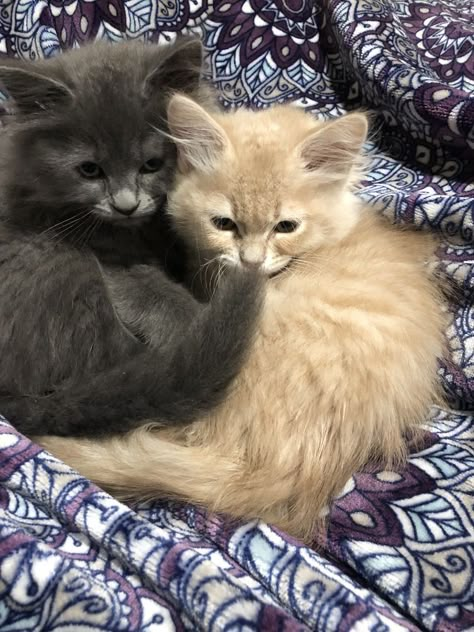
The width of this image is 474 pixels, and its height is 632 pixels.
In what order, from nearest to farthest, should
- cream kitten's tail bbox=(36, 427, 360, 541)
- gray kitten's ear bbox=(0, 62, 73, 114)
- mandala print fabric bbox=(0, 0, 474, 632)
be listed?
Result: mandala print fabric bbox=(0, 0, 474, 632)
cream kitten's tail bbox=(36, 427, 360, 541)
gray kitten's ear bbox=(0, 62, 73, 114)

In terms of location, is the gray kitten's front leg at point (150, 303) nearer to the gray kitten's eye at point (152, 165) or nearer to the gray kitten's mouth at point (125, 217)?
the gray kitten's mouth at point (125, 217)

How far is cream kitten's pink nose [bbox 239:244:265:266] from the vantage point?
1351mm

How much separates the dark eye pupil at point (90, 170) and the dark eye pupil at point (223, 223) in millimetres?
303

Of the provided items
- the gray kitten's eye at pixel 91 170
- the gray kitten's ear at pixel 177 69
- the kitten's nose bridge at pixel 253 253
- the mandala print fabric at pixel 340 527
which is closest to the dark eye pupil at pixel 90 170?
the gray kitten's eye at pixel 91 170

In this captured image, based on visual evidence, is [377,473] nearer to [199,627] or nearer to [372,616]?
[372,616]

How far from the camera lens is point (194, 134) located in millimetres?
1373

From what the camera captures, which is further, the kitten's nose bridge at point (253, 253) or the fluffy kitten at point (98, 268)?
the kitten's nose bridge at point (253, 253)

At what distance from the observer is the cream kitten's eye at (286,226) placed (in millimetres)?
1408

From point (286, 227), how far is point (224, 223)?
16 cm

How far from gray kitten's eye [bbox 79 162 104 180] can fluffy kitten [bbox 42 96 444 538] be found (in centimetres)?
19

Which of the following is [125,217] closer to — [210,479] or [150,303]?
[150,303]

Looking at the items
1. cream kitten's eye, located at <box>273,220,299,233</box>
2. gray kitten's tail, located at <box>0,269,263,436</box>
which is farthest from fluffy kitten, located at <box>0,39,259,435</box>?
cream kitten's eye, located at <box>273,220,299,233</box>

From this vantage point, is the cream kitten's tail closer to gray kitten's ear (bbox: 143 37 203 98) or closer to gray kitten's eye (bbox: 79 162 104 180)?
gray kitten's eye (bbox: 79 162 104 180)

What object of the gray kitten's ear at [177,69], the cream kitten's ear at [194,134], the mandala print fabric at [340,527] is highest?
the gray kitten's ear at [177,69]
